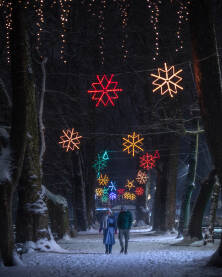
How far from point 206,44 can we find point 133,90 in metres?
19.0

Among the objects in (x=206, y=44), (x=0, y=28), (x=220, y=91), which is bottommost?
(x=220, y=91)

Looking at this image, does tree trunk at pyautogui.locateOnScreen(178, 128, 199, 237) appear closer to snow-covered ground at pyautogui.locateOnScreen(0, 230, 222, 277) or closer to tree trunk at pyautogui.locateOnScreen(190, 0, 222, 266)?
snow-covered ground at pyautogui.locateOnScreen(0, 230, 222, 277)

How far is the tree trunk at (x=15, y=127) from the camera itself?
10812 mm

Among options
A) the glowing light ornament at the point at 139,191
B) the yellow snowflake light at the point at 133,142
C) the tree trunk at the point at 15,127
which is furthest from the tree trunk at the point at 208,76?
the glowing light ornament at the point at 139,191

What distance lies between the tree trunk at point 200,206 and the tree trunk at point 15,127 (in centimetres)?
883

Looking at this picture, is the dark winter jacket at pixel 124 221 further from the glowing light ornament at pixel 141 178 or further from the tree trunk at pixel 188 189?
the glowing light ornament at pixel 141 178

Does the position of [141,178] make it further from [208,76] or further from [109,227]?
[208,76]

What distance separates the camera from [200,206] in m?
18.8

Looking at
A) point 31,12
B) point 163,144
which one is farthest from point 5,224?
point 163,144

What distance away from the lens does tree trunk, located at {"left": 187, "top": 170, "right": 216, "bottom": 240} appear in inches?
712

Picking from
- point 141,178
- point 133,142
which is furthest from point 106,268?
Result: point 141,178

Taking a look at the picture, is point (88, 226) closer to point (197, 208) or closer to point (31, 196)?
point (197, 208)

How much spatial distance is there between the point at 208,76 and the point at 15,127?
477cm

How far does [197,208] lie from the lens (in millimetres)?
18828
